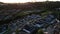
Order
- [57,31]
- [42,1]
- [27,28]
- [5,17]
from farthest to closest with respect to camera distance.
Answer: [42,1], [5,17], [27,28], [57,31]

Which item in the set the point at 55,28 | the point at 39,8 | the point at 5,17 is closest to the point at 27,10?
the point at 39,8

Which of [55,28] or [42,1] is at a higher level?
[42,1]

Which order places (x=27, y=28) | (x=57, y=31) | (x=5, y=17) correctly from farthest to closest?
(x=5, y=17) < (x=27, y=28) < (x=57, y=31)

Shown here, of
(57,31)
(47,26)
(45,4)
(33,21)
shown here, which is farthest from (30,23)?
(45,4)

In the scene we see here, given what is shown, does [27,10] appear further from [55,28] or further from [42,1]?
[55,28]

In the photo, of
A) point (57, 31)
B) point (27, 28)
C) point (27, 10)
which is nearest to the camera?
point (57, 31)

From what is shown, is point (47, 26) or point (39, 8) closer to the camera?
point (47, 26)

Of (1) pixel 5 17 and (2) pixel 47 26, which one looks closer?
(2) pixel 47 26

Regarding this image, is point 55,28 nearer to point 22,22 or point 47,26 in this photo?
point 47,26

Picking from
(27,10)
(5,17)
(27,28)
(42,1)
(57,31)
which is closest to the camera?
(57,31)
